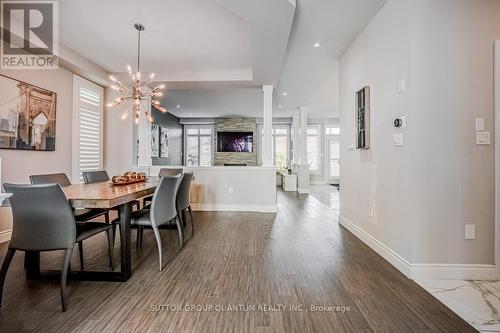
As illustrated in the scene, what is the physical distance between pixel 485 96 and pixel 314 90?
4.08 m

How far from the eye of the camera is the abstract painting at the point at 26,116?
118 inches

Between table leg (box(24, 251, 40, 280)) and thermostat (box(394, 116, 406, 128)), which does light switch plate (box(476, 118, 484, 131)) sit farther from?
table leg (box(24, 251, 40, 280))

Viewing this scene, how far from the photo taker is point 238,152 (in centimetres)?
977

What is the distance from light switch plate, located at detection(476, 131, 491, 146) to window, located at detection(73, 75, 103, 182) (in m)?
5.40

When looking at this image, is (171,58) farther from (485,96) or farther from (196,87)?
(485,96)

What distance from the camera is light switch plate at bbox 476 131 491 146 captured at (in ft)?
7.02

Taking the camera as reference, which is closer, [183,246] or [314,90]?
[183,246]

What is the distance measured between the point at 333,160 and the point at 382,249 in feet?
27.0

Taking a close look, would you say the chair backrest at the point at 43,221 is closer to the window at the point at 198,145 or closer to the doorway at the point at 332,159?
the window at the point at 198,145

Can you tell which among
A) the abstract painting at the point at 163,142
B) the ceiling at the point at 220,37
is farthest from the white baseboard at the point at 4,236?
the abstract painting at the point at 163,142

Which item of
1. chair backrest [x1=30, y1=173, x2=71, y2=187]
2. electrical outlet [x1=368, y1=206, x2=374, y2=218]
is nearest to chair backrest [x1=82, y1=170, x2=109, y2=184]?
chair backrest [x1=30, y1=173, x2=71, y2=187]

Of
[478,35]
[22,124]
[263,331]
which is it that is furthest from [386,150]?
[22,124]

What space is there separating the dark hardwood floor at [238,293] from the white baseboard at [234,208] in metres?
1.84

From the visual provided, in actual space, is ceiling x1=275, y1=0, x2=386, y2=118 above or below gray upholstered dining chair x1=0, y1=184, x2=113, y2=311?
above
